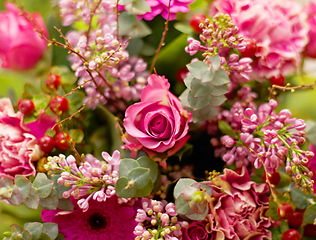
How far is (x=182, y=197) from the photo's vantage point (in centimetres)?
45

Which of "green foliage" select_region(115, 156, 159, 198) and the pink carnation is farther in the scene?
the pink carnation

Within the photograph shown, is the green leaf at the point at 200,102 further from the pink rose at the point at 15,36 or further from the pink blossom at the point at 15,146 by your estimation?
the pink rose at the point at 15,36

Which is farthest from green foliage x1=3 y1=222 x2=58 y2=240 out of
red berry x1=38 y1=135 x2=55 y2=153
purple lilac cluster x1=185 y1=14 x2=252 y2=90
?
purple lilac cluster x1=185 y1=14 x2=252 y2=90

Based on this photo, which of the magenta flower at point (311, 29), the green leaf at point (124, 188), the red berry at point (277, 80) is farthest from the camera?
the magenta flower at point (311, 29)

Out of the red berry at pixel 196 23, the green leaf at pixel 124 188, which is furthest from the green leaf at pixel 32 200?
the red berry at pixel 196 23

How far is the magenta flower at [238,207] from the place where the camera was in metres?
0.49

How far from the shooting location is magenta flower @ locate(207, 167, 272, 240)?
486mm

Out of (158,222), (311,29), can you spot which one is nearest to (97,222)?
(158,222)

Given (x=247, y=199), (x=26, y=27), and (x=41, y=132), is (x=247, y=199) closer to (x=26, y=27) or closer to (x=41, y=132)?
(x=41, y=132)

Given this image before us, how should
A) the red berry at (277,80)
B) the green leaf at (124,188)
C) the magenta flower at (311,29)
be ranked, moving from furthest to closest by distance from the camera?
the magenta flower at (311,29) → the red berry at (277,80) → the green leaf at (124,188)

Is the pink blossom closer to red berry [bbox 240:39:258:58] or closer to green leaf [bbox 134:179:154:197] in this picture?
green leaf [bbox 134:179:154:197]

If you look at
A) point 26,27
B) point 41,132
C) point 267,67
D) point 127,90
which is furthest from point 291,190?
point 26,27

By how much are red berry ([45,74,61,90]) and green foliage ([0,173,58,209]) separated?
0.17m

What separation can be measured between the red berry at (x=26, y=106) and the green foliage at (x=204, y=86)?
247mm
